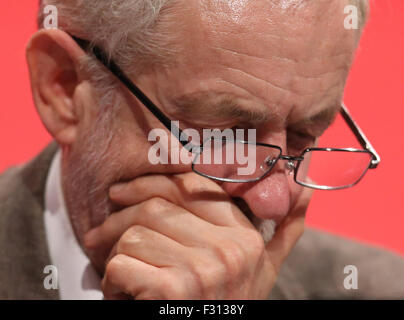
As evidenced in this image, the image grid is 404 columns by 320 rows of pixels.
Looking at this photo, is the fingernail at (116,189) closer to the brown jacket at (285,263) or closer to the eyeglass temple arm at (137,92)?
the eyeglass temple arm at (137,92)

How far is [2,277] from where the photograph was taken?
5.92ft

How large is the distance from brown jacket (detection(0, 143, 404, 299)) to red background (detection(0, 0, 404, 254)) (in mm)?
592

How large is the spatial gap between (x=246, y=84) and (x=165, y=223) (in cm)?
41

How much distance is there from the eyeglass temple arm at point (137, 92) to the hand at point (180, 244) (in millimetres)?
110

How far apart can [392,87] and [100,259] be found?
192 centimetres

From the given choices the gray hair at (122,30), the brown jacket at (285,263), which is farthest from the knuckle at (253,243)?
the brown jacket at (285,263)

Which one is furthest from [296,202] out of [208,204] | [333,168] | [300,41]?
[300,41]

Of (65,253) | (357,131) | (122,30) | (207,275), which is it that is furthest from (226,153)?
(65,253)

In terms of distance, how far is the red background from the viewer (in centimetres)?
290

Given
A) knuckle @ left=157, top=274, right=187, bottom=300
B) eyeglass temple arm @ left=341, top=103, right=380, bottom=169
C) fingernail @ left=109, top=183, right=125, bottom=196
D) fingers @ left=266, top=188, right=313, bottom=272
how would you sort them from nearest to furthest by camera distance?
knuckle @ left=157, top=274, right=187, bottom=300 → fingernail @ left=109, top=183, right=125, bottom=196 → fingers @ left=266, top=188, right=313, bottom=272 → eyeglass temple arm @ left=341, top=103, right=380, bottom=169

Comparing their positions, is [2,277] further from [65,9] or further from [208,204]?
[65,9]

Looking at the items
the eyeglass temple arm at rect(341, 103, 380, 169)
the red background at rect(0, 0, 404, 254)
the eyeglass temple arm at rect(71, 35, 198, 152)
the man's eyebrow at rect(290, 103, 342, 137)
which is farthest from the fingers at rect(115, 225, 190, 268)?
the red background at rect(0, 0, 404, 254)

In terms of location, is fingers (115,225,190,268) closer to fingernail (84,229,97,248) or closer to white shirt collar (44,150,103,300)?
fingernail (84,229,97,248)

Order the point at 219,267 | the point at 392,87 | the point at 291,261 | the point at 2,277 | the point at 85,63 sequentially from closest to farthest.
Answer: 1. the point at 219,267
2. the point at 85,63
3. the point at 2,277
4. the point at 291,261
5. the point at 392,87
